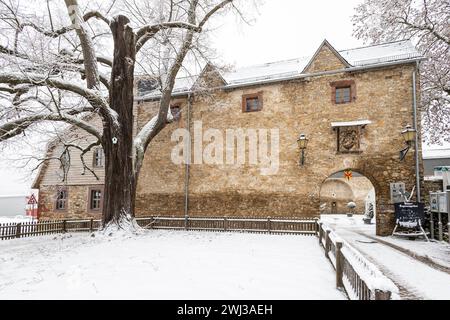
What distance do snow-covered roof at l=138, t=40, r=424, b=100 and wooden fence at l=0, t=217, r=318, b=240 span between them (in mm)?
7383

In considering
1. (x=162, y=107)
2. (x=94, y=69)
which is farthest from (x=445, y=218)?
(x=94, y=69)

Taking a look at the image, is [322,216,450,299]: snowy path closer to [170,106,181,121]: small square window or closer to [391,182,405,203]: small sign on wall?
[391,182,405,203]: small sign on wall

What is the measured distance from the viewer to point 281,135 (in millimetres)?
16172

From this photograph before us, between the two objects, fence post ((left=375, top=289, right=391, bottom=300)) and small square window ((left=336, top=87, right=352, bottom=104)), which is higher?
small square window ((left=336, top=87, right=352, bottom=104))

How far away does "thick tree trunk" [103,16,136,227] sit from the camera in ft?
37.9

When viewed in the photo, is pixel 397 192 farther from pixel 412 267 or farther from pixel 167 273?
pixel 167 273

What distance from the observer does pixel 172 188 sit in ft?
59.8

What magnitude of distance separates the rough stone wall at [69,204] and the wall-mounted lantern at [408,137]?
18.3m

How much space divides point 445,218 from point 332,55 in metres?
9.22

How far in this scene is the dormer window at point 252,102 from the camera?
1692cm

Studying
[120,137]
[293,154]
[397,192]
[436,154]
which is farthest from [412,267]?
[436,154]

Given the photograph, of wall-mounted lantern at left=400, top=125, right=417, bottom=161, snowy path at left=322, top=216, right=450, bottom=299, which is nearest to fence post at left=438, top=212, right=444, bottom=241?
snowy path at left=322, top=216, right=450, bottom=299
